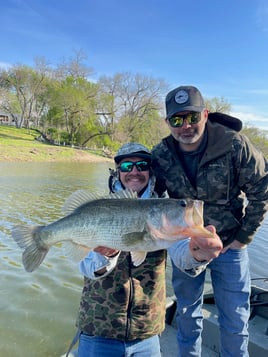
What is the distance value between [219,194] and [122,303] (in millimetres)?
1348

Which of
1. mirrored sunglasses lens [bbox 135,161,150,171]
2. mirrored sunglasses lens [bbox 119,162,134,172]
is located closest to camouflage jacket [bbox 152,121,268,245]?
mirrored sunglasses lens [bbox 135,161,150,171]

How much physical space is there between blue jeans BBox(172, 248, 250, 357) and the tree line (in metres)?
43.1

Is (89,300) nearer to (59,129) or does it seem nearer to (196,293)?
(196,293)

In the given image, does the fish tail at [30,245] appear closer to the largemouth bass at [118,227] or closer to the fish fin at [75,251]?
the largemouth bass at [118,227]

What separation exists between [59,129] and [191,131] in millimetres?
47517

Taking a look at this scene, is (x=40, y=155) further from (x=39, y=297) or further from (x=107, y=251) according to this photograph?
(x=107, y=251)

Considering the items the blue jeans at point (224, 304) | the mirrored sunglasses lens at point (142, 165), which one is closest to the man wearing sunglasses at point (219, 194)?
the blue jeans at point (224, 304)

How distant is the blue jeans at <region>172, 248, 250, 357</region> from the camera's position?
2934mm

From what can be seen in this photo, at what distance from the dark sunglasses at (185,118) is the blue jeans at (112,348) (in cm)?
194

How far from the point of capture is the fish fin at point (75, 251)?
2.52m

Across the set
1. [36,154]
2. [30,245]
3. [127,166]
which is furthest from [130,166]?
[36,154]

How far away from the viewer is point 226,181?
303 centimetres

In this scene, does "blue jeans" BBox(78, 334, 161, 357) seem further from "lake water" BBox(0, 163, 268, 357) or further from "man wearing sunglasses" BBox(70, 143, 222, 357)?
"lake water" BBox(0, 163, 268, 357)

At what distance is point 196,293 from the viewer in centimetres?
311
